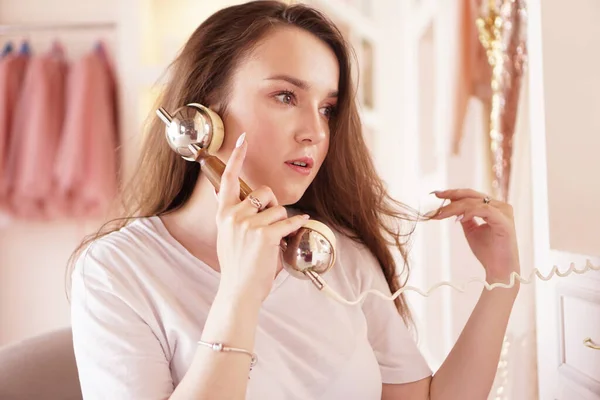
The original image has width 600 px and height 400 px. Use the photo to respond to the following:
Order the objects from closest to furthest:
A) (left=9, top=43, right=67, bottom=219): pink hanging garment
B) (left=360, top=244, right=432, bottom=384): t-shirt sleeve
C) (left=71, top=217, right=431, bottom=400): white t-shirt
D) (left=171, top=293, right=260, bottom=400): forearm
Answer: (left=171, top=293, right=260, bottom=400): forearm
(left=71, top=217, right=431, bottom=400): white t-shirt
(left=360, top=244, right=432, bottom=384): t-shirt sleeve
(left=9, top=43, right=67, bottom=219): pink hanging garment

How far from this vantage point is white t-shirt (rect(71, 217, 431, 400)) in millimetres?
951

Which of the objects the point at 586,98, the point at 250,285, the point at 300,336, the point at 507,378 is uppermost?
the point at 586,98

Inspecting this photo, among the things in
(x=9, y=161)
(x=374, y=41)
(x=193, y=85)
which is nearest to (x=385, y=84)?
(x=374, y=41)

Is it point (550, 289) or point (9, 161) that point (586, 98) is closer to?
point (550, 289)

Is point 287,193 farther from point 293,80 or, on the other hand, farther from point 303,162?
point 293,80

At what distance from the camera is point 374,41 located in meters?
3.13

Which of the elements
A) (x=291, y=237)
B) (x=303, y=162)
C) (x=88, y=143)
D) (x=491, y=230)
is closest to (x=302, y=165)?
(x=303, y=162)

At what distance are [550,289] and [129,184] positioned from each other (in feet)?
2.65

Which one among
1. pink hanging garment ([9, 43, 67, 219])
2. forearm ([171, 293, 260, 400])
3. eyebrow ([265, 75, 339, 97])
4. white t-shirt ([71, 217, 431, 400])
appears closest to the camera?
forearm ([171, 293, 260, 400])

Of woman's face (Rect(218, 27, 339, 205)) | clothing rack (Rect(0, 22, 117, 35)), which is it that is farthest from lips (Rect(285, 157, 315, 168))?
clothing rack (Rect(0, 22, 117, 35))

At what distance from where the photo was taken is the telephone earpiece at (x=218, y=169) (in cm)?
89

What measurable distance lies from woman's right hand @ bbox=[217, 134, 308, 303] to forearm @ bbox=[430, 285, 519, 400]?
43cm

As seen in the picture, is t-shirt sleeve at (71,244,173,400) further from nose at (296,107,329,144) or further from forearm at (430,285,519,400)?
forearm at (430,285,519,400)

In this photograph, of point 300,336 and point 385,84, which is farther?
point 385,84
